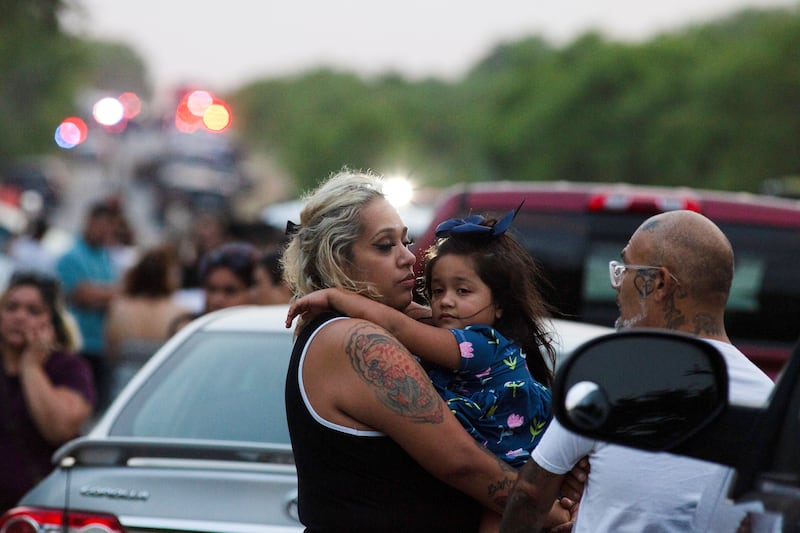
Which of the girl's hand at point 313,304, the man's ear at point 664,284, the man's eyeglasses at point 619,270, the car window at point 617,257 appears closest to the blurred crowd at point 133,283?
the car window at point 617,257

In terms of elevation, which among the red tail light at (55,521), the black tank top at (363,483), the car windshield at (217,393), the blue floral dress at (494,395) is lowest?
the red tail light at (55,521)

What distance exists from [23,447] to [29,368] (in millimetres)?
388

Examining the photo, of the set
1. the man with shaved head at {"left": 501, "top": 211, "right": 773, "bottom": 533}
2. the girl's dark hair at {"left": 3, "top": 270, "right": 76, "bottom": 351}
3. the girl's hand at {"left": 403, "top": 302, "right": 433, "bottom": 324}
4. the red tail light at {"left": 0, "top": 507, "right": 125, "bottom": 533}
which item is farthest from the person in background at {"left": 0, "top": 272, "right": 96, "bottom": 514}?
the man with shaved head at {"left": 501, "top": 211, "right": 773, "bottom": 533}

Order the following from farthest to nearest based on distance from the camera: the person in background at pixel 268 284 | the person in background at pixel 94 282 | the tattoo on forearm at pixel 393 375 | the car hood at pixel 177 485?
the person in background at pixel 94 282 → the person in background at pixel 268 284 → the car hood at pixel 177 485 → the tattoo on forearm at pixel 393 375

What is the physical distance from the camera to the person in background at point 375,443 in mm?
2951

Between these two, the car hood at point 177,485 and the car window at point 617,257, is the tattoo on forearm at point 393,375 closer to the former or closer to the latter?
the car hood at point 177,485

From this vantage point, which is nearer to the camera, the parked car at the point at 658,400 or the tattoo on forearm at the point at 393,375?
the parked car at the point at 658,400

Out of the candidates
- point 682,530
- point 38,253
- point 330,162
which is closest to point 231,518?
point 682,530

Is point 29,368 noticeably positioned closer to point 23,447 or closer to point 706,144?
point 23,447

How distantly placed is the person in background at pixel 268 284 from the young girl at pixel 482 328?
12.4 ft

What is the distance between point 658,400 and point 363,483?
968 mm

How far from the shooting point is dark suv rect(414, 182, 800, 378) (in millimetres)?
6965

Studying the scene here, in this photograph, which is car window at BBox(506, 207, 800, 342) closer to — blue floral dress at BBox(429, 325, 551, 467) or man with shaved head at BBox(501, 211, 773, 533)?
blue floral dress at BBox(429, 325, 551, 467)

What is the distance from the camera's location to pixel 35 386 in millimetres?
6066
